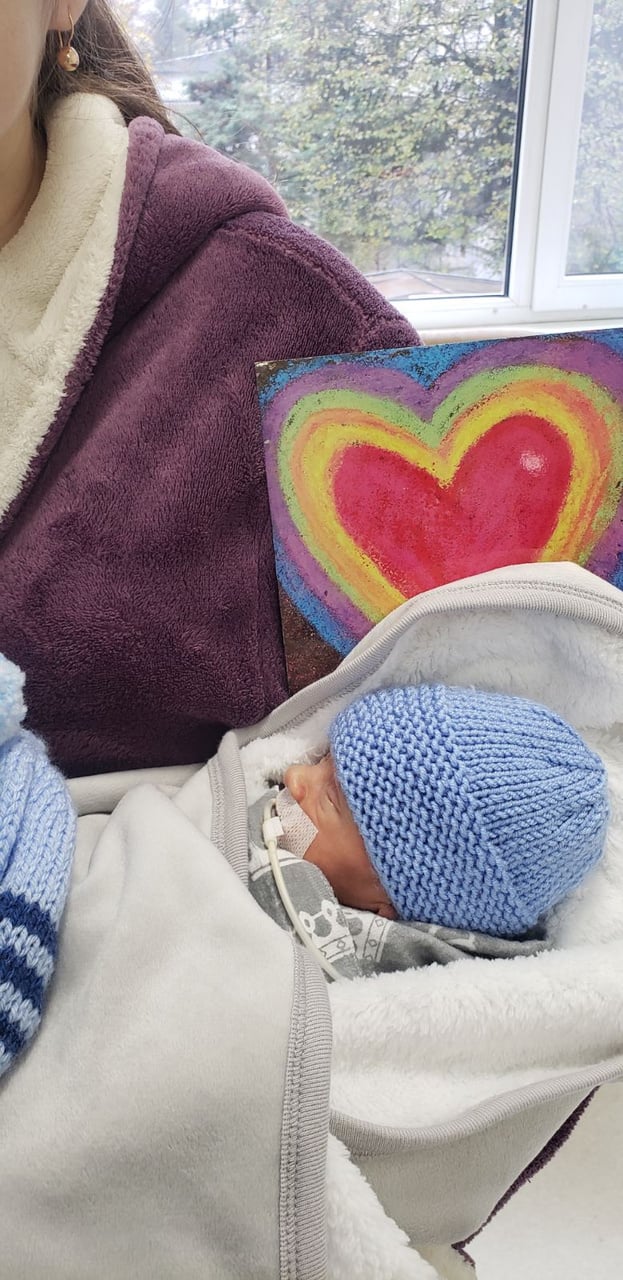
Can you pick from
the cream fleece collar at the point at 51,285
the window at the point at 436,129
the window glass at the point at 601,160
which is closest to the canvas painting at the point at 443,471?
the cream fleece collar at the point at 51,285

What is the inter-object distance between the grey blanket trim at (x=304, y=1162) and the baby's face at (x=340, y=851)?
175 mm

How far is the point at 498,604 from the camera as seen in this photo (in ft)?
1.95

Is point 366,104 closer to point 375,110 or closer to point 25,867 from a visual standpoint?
point 375,110

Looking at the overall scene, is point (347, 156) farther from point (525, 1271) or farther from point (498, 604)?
point (525, 1271)

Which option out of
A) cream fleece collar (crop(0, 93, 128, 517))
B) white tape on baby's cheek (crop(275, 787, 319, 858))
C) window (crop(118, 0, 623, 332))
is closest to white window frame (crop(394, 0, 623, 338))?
window (crop(118, 0, 623, 332))

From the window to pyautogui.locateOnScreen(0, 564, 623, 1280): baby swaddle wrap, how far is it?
0.81m

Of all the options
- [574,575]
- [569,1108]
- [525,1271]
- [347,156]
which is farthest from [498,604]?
[347,156]

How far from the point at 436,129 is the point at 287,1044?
123 centimetres

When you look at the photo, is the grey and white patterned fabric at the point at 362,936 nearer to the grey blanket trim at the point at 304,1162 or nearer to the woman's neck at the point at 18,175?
the grey blanket trim at the point at 304,1162

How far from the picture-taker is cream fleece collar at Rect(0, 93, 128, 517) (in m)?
0.57

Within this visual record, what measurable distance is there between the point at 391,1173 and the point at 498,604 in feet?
1.14

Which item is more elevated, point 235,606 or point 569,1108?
point 235,606

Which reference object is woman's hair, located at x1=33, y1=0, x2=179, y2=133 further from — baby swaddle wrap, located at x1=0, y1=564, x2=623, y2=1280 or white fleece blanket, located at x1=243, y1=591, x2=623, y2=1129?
white fleece blanket, located at x1=243, y1=591, x2=623, y2=1129

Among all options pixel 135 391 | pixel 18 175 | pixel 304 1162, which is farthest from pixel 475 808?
pixel 18 175
